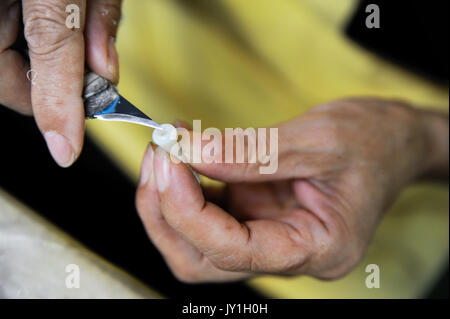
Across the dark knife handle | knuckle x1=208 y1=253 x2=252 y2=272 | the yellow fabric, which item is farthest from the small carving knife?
the yellow fabric

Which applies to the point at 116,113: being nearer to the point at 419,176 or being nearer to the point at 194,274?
the point at 194,274

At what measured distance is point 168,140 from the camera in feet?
1.68

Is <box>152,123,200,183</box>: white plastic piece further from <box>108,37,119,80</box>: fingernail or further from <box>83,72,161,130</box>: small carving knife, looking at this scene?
<box>108,37,119,80</box>: fingernail

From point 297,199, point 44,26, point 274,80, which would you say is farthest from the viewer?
point 274,80

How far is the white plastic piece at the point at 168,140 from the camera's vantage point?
0.51 metres

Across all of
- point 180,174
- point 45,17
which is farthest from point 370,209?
point 45,17

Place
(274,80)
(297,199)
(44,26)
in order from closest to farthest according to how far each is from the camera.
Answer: (44,26) < (297,199) < (274,80)

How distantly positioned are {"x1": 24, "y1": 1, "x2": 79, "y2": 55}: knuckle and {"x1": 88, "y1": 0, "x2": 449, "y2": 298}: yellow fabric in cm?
35

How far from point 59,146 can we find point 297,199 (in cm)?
38

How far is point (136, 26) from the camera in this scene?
2.88ft

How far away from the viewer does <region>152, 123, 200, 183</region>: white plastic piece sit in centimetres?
51

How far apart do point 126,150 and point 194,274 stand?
0.39 metres

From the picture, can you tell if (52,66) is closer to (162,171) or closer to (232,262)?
(162,171)

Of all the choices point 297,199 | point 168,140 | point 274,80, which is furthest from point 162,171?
point 274,80
